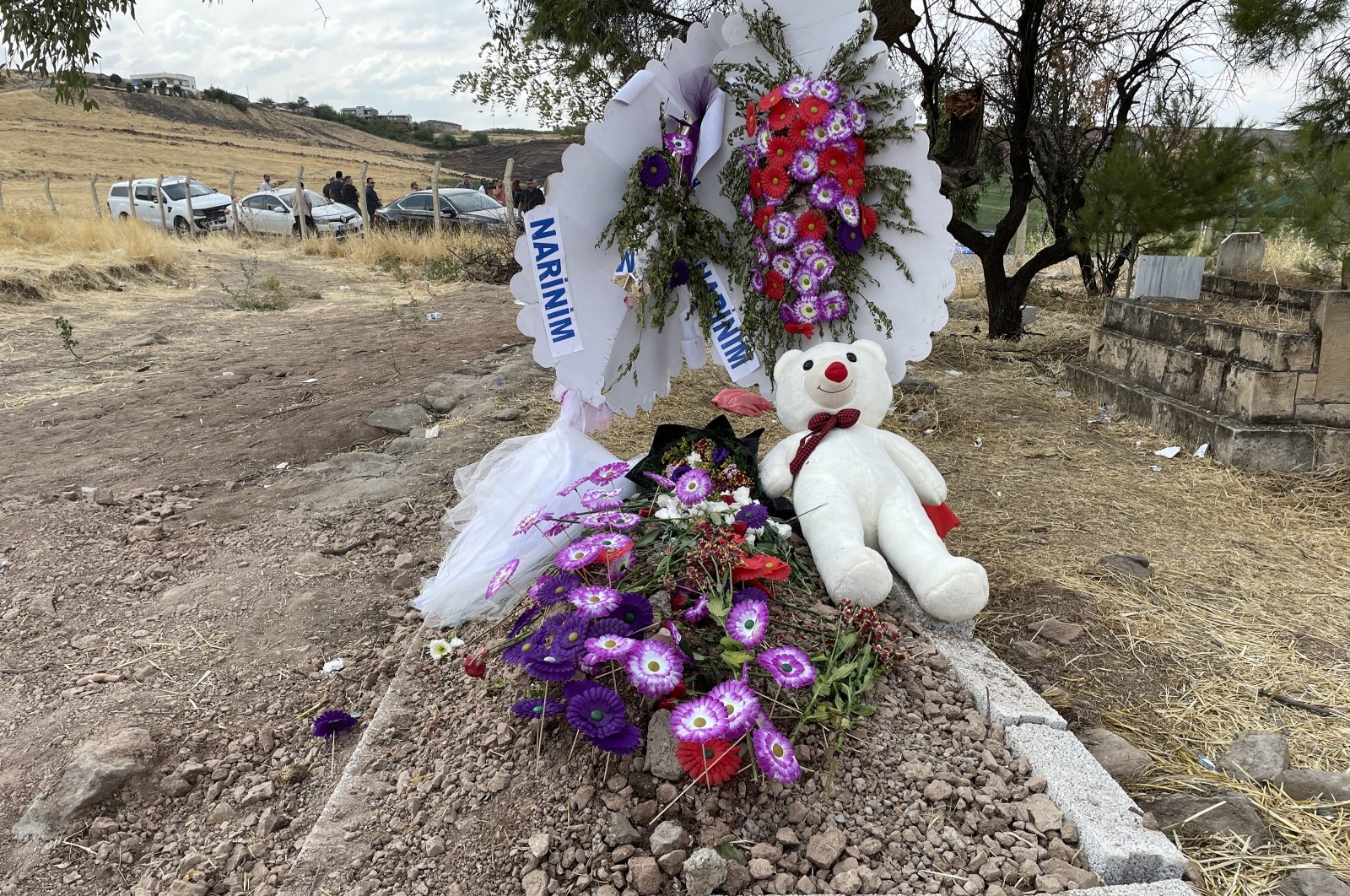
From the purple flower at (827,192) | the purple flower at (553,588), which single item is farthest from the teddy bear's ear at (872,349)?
the purple flower at (553,588)

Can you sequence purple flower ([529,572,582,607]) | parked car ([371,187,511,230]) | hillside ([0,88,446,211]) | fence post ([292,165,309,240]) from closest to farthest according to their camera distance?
1. purple flower ([529,572,582,607])
2. parked car ([371,187,511,230])
3. fence post ([292,165,309,240])
4. hillside ([0,88,446,211])

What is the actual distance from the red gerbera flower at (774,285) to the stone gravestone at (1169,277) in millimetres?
3730

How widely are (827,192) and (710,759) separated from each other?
2.04m

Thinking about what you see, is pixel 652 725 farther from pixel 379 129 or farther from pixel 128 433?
pixel 379 129

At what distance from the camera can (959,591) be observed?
226 cm

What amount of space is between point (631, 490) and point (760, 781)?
→ 128cm

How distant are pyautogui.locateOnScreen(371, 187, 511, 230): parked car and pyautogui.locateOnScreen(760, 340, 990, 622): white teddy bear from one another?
14175 millimetres

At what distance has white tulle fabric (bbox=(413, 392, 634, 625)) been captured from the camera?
260 centimetres

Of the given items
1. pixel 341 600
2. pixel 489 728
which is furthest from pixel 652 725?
pixel 341 600

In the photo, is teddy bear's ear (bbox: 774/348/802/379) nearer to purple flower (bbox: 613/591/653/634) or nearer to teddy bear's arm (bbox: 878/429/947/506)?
teddy bear's arm (bbox: 878/429/947/506)

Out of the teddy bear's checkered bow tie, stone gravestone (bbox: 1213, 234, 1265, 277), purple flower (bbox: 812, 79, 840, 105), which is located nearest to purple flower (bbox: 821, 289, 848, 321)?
the teddy bear's checkered bow tie

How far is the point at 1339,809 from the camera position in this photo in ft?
6.32

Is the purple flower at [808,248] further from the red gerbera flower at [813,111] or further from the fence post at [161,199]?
the fence post at [161,199]

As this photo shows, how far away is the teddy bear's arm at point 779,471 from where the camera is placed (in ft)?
9.07
